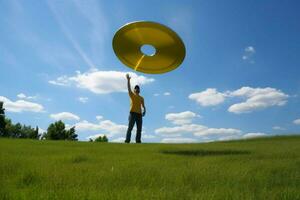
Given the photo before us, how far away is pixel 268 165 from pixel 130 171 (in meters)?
3.18

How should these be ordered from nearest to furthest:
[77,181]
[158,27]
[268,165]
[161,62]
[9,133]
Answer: [77,181], [268,165], [158,27], [161,62], [9,133]

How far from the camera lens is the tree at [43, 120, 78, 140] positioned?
78.9 m

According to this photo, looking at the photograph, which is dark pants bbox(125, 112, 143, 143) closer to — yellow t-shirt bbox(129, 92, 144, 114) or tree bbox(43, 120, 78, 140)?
yellow t-shirt bbox(129, 92, 144, 114)

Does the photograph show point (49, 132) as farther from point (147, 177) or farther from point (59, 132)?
point (147, 177)

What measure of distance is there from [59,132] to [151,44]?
6596 cm

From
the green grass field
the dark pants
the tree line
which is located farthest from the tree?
the green grass field

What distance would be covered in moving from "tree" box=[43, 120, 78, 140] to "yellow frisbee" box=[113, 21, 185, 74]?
6381cm

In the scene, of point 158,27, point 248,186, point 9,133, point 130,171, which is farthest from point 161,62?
point 9,133

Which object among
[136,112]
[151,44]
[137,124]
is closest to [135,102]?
[136,112]

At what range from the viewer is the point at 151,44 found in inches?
659

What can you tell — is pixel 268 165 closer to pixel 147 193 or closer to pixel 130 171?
pixel 130 171

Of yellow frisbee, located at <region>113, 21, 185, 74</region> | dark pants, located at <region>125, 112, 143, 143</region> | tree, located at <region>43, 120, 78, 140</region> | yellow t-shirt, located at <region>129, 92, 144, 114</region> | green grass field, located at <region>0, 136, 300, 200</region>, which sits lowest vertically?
green grass field, located at <region>0, 136, 300, 200</region>

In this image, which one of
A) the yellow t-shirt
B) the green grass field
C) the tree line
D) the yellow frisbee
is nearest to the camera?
the green grass field

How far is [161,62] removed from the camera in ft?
58.2
